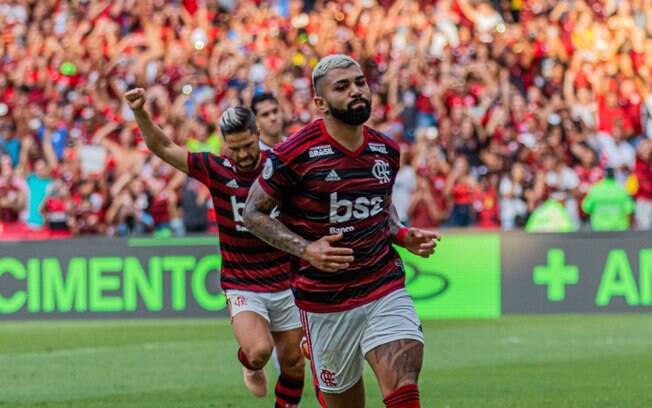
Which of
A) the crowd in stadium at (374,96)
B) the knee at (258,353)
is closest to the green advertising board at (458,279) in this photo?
the crowd in stadium at (374,96)

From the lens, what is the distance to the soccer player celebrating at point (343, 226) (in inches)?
278

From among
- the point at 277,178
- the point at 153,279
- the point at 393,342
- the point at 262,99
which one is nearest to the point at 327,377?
the point at 393,342

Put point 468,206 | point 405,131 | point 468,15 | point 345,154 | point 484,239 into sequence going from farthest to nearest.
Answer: point 468,15, point 405,131, point 468,206, point 484,239, point 345,154

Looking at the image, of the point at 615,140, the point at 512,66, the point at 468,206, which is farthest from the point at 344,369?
the point at 512,66

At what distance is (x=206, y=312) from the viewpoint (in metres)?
19.2

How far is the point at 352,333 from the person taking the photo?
723 cm

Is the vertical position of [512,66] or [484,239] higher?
[512,66]

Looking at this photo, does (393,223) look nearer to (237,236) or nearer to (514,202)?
(237,236)

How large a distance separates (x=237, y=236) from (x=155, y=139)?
920 mm

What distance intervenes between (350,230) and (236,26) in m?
18.4

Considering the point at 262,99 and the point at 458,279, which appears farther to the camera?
the point at 458,279

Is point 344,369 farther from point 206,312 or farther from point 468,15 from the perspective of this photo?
point 468,15

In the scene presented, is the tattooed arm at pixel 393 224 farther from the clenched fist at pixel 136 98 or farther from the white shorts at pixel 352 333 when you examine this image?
the clenched fist at pixel 136 98

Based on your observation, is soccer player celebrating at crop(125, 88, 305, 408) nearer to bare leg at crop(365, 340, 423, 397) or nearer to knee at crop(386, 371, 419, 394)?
bare leg at crop(365, 340, 423, 397)
